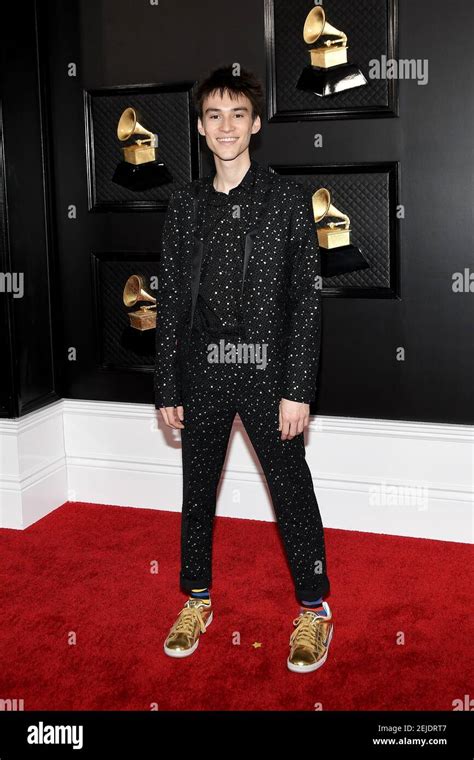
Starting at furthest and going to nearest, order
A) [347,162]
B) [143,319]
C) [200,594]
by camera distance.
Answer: [143,319] < [347,162] < [200,594]

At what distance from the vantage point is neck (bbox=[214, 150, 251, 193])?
2.57 meters

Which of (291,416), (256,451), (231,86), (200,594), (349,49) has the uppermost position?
(349,49)

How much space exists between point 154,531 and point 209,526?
37.2 inches

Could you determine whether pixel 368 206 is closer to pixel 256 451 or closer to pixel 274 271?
pixel 274 271

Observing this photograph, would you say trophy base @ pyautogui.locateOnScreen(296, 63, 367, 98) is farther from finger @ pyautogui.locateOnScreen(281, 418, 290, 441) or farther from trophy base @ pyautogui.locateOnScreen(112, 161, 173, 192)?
finger @ pyautogui.locateOnScreen(281, 418, 290, 441)

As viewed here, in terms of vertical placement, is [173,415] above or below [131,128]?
below

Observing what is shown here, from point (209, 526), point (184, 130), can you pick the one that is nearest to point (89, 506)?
point (209, 526)

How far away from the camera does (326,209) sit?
3.41 metres

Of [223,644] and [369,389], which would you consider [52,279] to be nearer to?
[369,389]

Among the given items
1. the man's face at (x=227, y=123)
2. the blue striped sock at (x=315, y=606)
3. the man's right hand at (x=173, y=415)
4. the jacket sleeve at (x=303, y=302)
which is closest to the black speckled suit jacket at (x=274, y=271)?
the jacket sleeve at (x=303, y=302)

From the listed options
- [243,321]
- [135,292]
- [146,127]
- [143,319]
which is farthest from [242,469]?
[146,127]

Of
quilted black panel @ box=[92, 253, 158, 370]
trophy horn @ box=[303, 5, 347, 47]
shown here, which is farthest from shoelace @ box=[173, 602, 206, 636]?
trophy horn @ box=[303, 5, 347, 47]

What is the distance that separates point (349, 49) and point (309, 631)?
2.09 meters

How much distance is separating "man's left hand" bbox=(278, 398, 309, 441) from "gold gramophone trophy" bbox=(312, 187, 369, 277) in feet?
3.40
